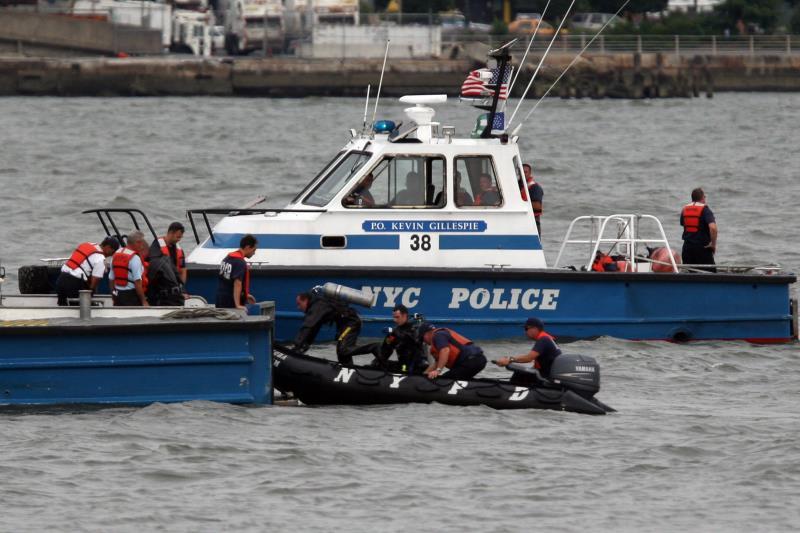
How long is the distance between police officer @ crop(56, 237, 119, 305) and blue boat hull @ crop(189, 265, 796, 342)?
1294 mm

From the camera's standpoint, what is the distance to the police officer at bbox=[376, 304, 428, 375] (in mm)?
13633

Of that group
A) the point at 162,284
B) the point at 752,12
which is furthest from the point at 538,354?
the point at 752,12

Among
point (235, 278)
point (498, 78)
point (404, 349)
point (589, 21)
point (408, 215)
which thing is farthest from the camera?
point (589, 21)

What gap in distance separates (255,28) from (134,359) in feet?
209

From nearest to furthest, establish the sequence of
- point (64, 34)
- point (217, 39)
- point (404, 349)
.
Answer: point (404, 349) < point (64, 34) < point (217, 39)

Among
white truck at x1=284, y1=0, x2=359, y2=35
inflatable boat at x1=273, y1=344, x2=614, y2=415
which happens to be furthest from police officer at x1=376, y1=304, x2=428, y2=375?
white truck at x1=284, y1=0, x2=359, y2=35

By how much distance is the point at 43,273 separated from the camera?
1545cm

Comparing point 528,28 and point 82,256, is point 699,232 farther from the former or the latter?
point 528,28

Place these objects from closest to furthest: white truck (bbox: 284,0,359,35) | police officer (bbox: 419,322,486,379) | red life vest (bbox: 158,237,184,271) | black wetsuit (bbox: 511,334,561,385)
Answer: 1. police officer (bbox: 419,322,486,379)
2. black wetsuit (bbox: 511,334,561,385)
3. red life vest (bbox: 158,237,184,271)
4. white truck (bbox: 284,0,359,35)

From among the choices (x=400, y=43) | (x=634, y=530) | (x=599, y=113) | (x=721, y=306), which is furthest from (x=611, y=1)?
(x=634, y=530)

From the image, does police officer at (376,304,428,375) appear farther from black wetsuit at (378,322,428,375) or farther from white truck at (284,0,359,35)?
white truck at (284,0,359,35)

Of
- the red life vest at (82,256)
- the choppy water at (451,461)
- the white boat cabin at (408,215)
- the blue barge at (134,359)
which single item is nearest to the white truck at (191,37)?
the choppy water at (451,461)

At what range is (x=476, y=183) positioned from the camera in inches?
639

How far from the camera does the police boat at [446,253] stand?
1578cm
